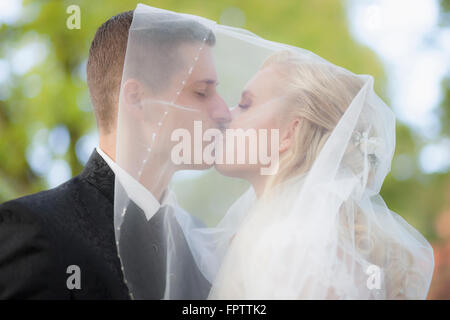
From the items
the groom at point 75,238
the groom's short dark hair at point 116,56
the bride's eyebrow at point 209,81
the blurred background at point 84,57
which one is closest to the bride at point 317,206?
the bride's eyebrow at point 209,81

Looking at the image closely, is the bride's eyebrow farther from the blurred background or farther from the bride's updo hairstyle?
the blurred background

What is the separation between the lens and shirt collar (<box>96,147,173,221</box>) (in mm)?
2133

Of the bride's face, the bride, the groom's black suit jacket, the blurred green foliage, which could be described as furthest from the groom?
the blurred green foliage

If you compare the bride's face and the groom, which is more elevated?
the bride's face

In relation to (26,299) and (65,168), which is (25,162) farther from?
(26,299)

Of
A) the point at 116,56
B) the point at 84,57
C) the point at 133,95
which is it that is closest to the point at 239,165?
the point at 133,95

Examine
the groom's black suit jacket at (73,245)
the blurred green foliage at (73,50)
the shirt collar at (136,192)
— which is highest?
the blurred green foliage at (73,50)

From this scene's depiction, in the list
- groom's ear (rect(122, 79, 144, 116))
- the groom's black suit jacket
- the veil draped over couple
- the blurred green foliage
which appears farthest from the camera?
the blurred green foliage

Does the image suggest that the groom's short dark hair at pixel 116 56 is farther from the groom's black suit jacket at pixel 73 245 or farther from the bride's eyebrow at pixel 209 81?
the groom's black suit jacket at pixel 73 245

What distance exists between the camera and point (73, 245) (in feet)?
6.48

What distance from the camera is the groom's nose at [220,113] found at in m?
2.33

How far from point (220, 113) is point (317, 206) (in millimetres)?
630

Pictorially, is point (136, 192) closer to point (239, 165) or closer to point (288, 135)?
point (239, 165)

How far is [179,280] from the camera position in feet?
7.14
